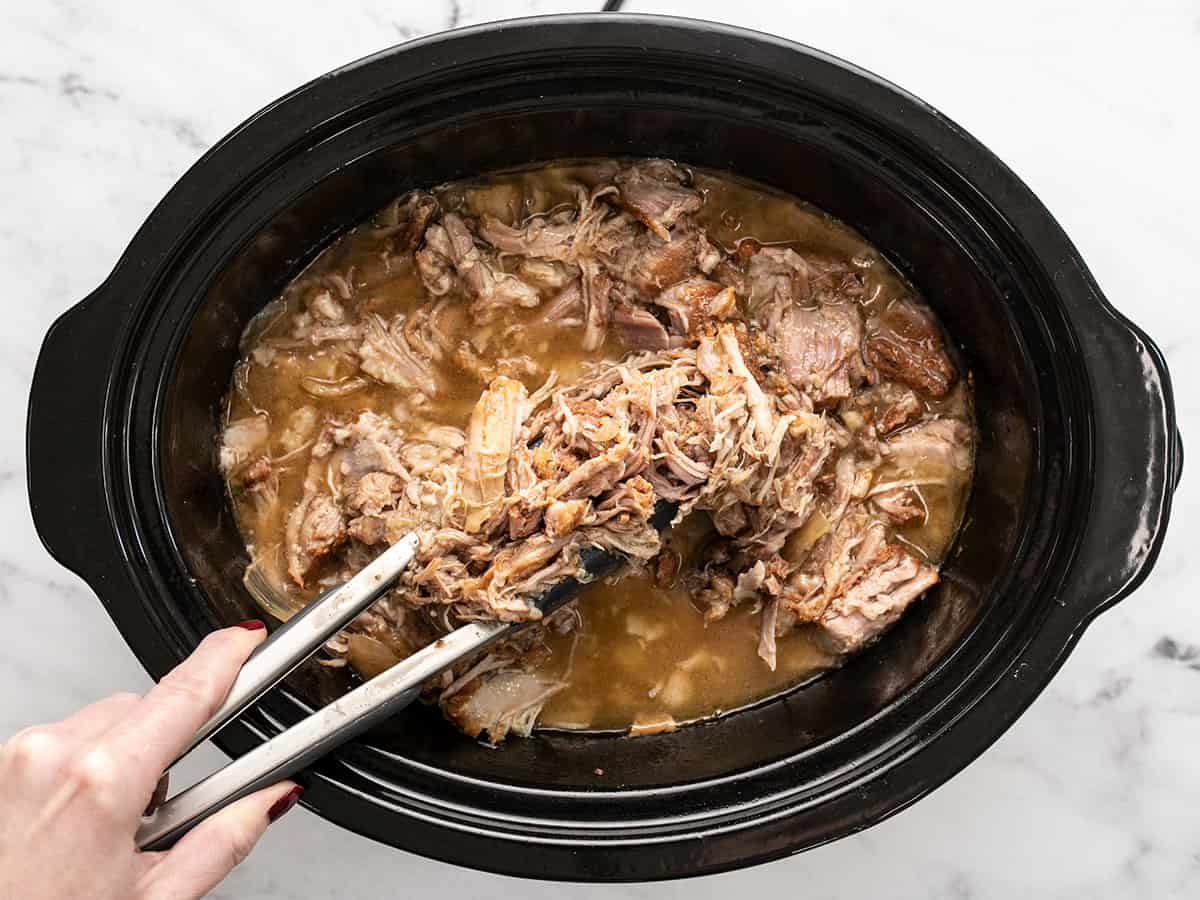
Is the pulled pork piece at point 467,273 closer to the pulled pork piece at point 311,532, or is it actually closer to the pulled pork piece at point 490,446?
the pulled pork piece at point 490,446

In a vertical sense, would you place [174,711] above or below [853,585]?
below

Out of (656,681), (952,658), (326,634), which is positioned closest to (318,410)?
(326,634)

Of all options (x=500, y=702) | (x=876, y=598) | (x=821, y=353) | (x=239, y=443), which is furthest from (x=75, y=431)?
(x=876, y=598)

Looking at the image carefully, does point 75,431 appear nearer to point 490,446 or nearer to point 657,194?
point 490,446

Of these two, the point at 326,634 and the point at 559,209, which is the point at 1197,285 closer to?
the point at 559,209

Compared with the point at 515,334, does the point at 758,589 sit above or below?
below

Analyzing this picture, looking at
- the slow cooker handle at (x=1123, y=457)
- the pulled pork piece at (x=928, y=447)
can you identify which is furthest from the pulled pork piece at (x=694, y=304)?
the slow cooker handle at (x=1123, y=457)
